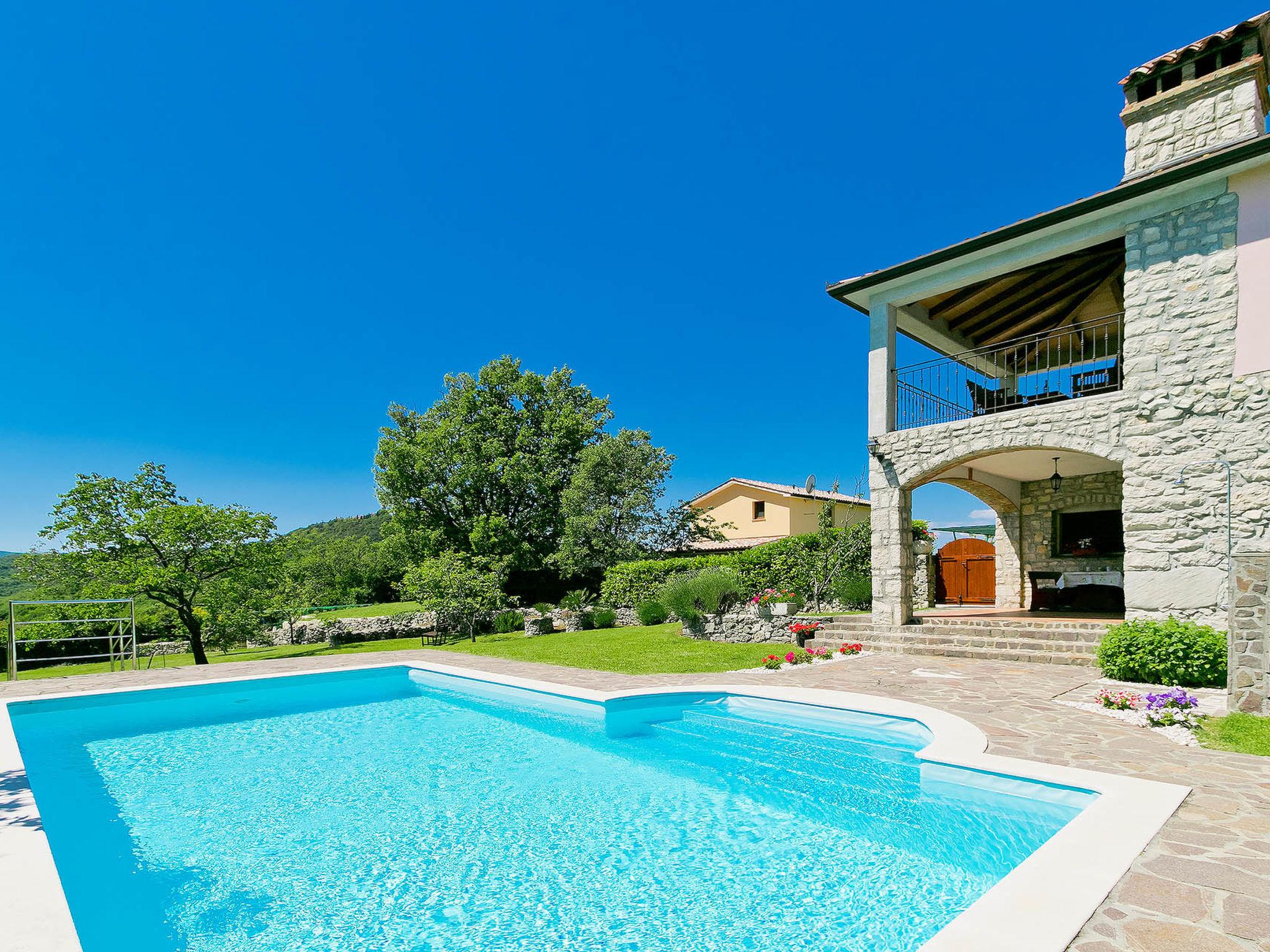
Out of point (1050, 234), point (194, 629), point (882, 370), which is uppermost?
point (1050, 234)

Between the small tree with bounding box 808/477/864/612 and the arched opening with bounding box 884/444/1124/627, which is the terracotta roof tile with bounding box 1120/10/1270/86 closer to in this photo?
the arched opening with bounding box 884/444/1124/627

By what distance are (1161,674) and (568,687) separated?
7.57 m

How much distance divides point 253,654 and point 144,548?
6666mm

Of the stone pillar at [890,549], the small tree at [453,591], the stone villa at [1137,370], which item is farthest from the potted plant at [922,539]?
the small tree at [453,591]

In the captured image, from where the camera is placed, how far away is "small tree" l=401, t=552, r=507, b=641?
17.9 meters

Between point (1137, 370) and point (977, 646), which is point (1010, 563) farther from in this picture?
point (1137, 370)

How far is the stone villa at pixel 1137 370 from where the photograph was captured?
8.98 m

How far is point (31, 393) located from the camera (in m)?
28.7

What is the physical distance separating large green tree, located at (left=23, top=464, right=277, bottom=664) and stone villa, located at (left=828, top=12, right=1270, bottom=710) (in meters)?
16.5

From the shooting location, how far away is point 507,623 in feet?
65.5

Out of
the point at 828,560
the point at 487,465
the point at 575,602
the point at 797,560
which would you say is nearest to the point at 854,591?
the point at 828,560

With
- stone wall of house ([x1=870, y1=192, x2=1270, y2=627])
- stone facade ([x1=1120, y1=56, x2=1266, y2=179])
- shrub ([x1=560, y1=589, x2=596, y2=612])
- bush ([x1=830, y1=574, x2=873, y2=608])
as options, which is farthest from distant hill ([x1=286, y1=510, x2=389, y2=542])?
stone facade ([x1=1120, y1=56, x2=1266, y2=179])

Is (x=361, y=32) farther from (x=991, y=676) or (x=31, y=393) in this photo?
(x=31, y=393)

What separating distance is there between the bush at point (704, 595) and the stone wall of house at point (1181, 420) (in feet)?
23.4
